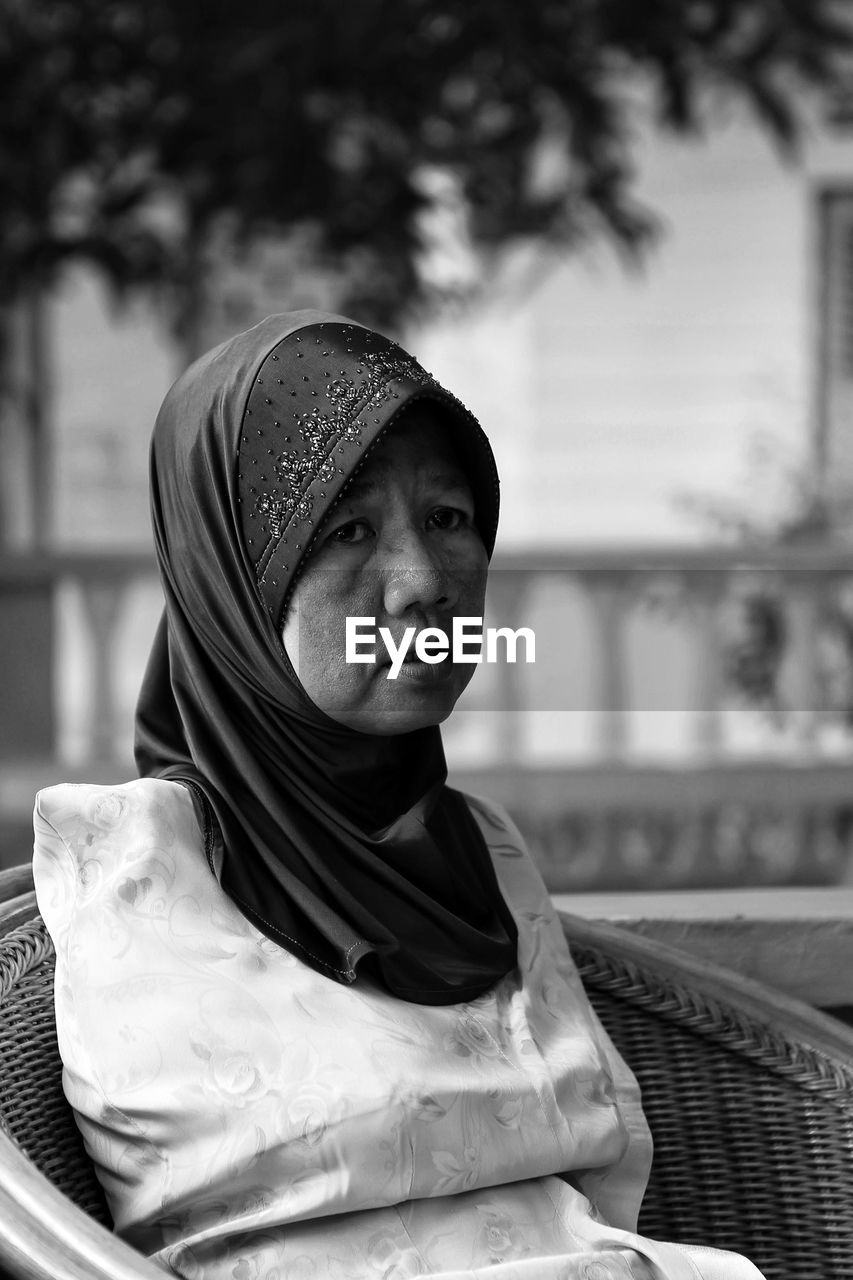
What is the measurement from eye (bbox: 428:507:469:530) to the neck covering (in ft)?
0.10

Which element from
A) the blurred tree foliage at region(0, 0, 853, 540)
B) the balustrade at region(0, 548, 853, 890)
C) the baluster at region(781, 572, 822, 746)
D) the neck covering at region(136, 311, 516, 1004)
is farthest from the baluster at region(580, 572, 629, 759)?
the neck covering at region(136, 311, 516, 1004)

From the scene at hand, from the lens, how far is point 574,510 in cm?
518

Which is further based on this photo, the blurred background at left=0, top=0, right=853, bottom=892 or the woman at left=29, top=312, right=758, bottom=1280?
the blurred background at left=0, top=0, right=853, bottom=892

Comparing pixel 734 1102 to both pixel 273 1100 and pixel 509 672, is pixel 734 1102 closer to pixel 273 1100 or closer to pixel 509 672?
pixel 509 672

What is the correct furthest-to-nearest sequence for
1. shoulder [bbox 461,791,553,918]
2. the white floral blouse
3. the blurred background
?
the blurred background
shoulder [bbox 461,791,553,918]
the white floral blouse

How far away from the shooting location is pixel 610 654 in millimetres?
4008

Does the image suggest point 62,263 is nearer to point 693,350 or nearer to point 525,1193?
point 693,350

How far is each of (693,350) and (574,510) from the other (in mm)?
663

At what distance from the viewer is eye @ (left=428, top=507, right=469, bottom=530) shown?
1092 millimetres

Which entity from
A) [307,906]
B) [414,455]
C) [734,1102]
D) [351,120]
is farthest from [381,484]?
[351,120]

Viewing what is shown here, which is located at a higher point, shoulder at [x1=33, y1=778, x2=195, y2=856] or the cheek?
the cheek

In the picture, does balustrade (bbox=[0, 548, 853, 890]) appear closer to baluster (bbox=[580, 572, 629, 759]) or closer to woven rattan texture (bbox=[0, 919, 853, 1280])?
baluster (bbox=[580, 572, 629, 759])

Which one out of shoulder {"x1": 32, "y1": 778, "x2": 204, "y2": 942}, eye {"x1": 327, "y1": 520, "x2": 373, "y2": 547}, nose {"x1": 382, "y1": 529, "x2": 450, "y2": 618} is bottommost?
shoulder {"x1": 32, "y1": 778, "x2": 204, "y2": 942}

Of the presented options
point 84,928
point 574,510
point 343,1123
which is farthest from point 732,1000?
point 574,510
